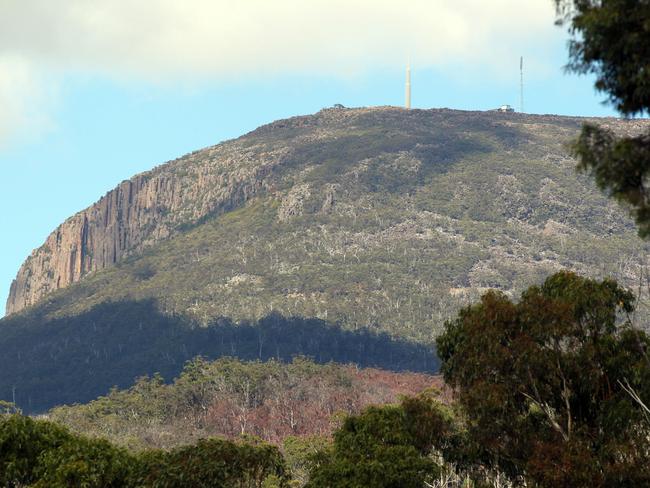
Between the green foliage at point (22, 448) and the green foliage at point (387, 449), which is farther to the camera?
the green foliage at point (387, 449)

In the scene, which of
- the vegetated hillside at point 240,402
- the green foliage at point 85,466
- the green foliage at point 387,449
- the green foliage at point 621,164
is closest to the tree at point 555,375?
the green foliage at point 387,449

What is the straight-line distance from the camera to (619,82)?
76.1ft

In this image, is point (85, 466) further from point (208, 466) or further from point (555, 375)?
point (555, 375)

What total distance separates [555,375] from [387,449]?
34.6 feet

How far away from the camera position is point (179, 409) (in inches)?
5846

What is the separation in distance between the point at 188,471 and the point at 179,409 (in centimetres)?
10582

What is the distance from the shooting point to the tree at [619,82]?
22438 mm

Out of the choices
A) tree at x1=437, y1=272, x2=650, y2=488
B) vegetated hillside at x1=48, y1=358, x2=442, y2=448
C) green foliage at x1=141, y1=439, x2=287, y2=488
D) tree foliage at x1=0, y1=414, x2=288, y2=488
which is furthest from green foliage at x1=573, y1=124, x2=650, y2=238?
vegetated hillside at x1=48, y1=358, x2=442, y2=448

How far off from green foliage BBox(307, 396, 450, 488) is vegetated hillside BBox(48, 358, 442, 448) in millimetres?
74797

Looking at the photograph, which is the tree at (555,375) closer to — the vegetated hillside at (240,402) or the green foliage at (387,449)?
the green foliage at (387,449)

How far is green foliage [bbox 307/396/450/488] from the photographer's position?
4859 centimetres

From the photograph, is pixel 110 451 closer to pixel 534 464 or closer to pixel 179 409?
pixel 534 464

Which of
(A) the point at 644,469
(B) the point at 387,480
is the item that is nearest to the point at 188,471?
(B) the point at 387,480

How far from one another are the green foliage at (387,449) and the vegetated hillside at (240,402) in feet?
245
